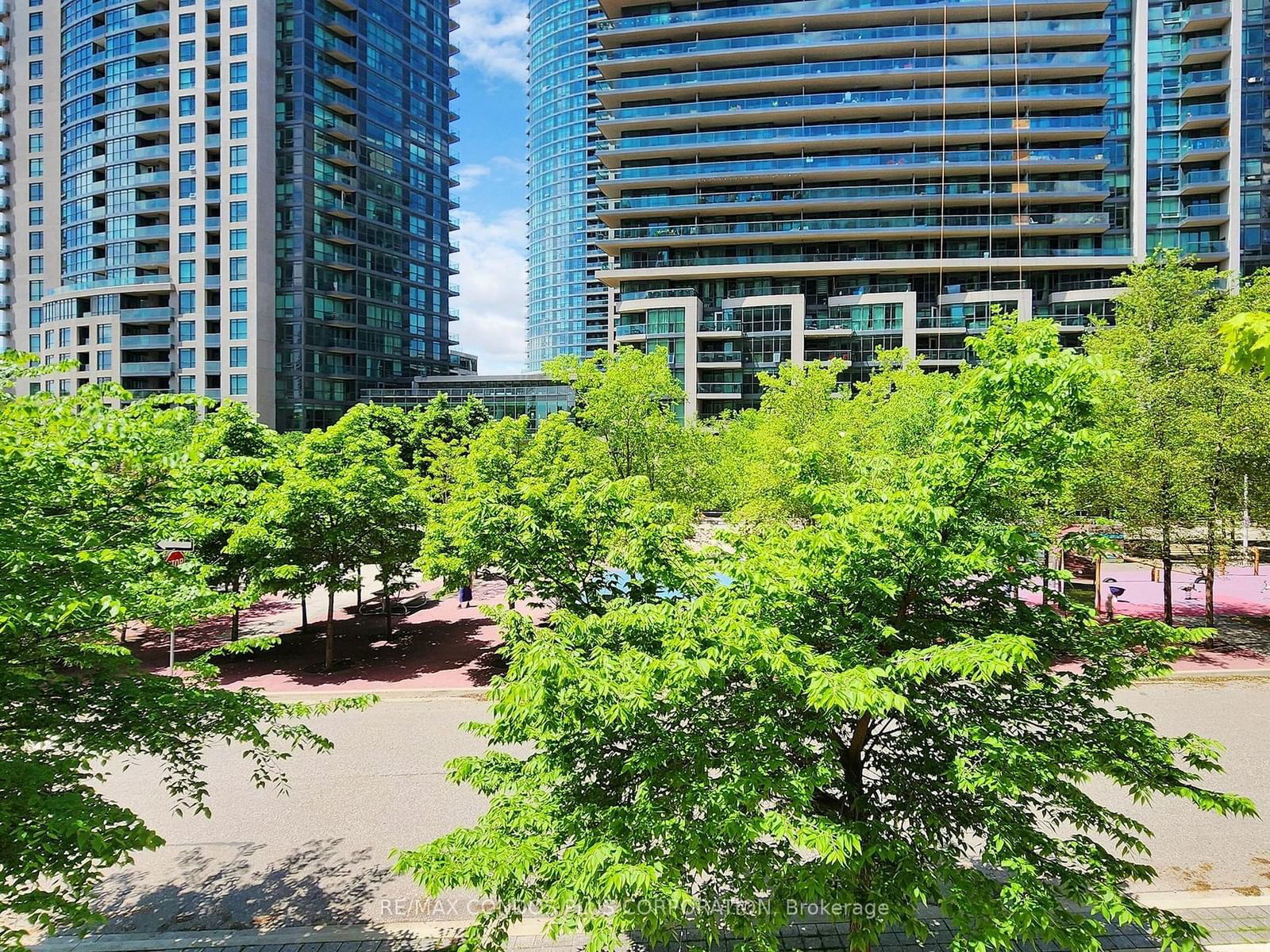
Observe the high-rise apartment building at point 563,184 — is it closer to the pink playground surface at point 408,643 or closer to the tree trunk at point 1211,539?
the pink playground surface at point 408,643

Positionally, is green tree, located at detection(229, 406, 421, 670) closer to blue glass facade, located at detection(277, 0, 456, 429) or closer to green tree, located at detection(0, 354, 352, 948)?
green tree, located at detection(0, 354, 352, 948)

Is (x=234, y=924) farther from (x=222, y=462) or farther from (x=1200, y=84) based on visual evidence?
(x=1200, y=84)

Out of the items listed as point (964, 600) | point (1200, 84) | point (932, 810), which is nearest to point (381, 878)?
point (932, 810)

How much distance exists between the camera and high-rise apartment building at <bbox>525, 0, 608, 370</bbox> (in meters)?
135

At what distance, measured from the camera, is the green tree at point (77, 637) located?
5.29 m

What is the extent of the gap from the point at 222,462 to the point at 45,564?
1.71m

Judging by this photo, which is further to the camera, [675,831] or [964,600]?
[964,600]

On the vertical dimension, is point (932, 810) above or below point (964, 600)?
below

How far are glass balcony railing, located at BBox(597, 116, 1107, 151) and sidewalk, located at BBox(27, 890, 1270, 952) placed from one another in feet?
194

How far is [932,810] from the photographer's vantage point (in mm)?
6293

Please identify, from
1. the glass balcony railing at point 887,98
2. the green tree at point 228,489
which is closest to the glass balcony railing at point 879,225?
the glass balcony railing at point 887,98

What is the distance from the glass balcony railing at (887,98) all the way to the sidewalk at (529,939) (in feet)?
204

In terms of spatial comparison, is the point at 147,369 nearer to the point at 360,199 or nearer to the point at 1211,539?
the point at 360,199

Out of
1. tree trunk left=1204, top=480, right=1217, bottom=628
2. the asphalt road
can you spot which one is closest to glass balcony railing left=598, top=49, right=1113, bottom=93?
tree trunk left=1204, top=480, right=1217, bottom=628
